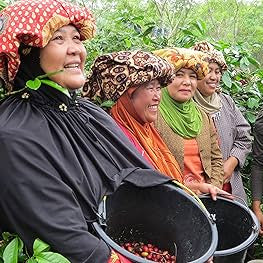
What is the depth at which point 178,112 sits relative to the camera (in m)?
2.65

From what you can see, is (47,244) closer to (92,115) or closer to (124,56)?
(92,115)

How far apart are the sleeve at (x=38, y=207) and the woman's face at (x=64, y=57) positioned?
0.32m

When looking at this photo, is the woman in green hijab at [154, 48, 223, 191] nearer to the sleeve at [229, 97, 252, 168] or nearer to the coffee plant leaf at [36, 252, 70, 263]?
the sleeve at [229, 97, 252, 168]

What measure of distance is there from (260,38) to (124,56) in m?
12.0

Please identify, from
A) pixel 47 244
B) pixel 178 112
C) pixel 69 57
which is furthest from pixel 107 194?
pixel 178 112

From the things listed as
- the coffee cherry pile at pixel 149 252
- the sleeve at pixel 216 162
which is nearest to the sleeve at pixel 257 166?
the sleeve at pixel 216 162

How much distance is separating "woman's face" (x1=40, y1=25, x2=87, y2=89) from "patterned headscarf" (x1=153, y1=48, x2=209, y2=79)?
107 cm

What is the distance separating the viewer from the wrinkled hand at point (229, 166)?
2783mm

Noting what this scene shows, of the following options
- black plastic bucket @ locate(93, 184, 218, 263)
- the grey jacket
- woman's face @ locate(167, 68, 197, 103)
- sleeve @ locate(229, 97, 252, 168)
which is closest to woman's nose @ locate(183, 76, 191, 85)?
woman's face @ locate(167, 68, 197, 103)

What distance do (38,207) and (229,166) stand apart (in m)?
1.73

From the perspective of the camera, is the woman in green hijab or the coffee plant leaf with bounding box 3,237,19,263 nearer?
the coffee plant leaf with bounding box 3,237,19,263

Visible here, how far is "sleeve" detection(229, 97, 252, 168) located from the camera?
2.88 meters

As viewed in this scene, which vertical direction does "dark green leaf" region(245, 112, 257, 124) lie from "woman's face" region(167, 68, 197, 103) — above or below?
below

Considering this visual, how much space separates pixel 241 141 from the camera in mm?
2963
